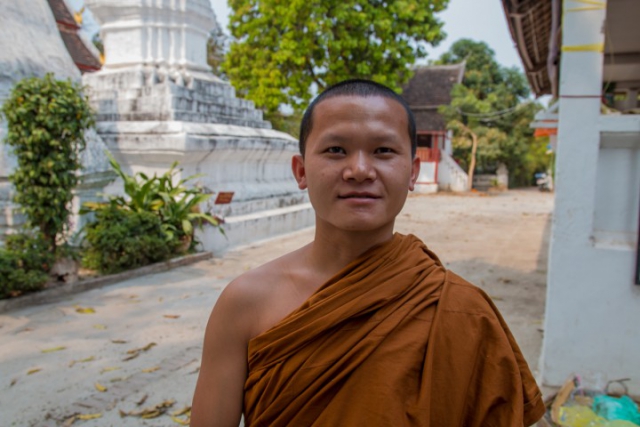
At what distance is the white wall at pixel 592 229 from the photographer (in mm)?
2789

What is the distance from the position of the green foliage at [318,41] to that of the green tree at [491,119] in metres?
6.65

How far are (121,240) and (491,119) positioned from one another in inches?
845

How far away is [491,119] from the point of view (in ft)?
78.7

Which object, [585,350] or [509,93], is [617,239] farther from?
[509,93]

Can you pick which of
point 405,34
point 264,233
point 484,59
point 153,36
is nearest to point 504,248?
point 264,233

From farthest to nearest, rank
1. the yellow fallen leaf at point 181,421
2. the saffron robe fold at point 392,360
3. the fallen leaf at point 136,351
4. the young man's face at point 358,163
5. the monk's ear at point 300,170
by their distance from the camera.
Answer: the fallen leaf at point 136,351 → the yellow fallen leaf at point 181,421 → the monk's ear at point 300,170 → the young man's face at point 358,163 → the saffron robe fold at point 392,360

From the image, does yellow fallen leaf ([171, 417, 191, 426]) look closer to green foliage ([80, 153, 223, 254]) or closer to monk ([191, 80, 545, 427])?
monk ([191, 80, 545, 427])

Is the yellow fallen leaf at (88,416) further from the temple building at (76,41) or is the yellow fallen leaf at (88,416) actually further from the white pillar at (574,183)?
the temple building at (76,41)

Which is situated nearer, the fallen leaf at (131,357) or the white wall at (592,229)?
the white wall at (592,229)

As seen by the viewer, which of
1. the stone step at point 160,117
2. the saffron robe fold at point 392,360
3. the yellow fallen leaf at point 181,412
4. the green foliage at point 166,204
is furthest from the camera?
the stone step at point 160,117

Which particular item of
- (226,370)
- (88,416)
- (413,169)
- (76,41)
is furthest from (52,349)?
(76,41)

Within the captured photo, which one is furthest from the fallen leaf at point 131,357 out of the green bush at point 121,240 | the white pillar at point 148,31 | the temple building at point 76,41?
the temple building at point 76,41

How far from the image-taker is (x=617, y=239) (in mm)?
2846

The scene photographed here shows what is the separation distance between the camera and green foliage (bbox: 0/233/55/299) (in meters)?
4.30
